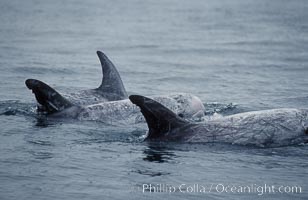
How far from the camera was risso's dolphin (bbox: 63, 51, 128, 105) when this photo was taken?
1772 cm

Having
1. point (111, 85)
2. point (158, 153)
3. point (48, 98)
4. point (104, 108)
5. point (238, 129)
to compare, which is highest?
point (111, 85)

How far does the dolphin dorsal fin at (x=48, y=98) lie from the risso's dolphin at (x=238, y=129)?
3.20 meters

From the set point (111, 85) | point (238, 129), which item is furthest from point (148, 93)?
point (238, 129)

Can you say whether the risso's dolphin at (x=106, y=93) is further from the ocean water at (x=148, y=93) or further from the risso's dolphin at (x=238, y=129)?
the risso's dolphin at (x=238, y=129)

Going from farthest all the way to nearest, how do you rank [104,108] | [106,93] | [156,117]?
1. [106,93]
2. [104,108]
3. [156,117]

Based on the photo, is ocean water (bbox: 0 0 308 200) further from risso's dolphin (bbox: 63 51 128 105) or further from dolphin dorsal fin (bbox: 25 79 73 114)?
risso's dolphin (bbox: 63 51 128 105)

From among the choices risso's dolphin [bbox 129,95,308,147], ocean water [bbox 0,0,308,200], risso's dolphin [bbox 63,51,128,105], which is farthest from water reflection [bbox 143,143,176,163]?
risso's dolphin [bbox 63,51,128,105]

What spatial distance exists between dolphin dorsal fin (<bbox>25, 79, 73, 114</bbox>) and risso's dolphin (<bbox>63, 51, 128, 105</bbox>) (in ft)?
6.22

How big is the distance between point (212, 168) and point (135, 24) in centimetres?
3490

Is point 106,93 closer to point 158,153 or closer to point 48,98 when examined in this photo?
point 48,98

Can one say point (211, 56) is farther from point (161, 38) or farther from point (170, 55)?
point (161, 38)

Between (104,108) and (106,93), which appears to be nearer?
(104,108)

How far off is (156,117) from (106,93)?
556 cm

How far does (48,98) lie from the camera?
15.5 meters
